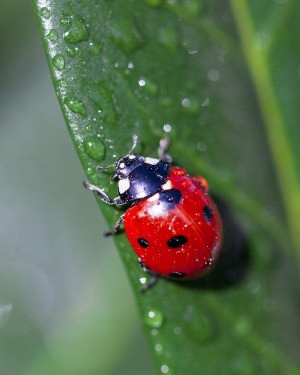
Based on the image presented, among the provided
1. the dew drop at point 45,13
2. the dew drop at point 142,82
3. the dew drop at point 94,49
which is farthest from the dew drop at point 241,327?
the dew drop at point 45,13

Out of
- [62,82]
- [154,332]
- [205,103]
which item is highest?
[62,82]

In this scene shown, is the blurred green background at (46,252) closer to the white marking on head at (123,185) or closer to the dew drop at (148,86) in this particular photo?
the white marking on head at (123,185)

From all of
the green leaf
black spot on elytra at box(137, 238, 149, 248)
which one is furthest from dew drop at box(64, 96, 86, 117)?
black spot on elytra at box(137, 238, 149, 248)

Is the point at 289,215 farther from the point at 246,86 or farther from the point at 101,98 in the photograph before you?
the point at 101,98

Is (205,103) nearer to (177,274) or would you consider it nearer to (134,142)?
(134,142)

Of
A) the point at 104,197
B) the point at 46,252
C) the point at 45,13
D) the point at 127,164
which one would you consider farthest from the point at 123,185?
the point at 46,252

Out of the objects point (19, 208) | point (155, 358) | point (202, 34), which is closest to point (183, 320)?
point (155, 358)

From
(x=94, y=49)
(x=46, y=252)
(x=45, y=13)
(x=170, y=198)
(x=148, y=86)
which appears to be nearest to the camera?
(x=45, y=13)
